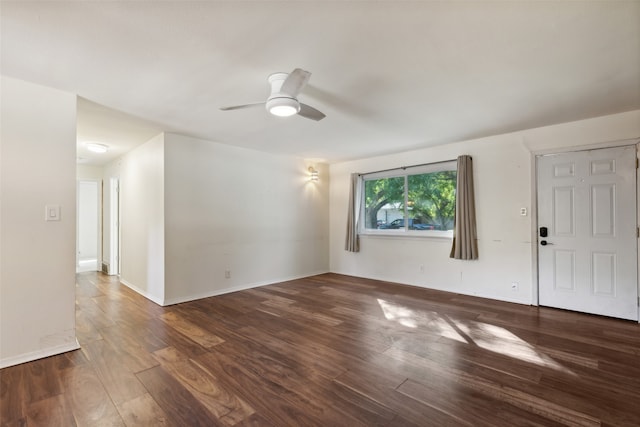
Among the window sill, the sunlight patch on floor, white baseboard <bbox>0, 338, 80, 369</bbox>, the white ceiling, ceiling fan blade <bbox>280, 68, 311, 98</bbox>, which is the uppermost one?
the white ceiling

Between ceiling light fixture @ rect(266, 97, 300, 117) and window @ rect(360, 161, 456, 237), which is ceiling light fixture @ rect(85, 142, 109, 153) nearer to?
ceiling light fixture @ rect(266, 97, 300, 117)

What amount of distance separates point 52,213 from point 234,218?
97.7 inches

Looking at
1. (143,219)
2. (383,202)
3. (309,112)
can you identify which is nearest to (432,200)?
(383,202)

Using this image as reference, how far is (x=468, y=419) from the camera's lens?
177 centimetres

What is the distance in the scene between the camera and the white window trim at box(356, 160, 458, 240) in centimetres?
493

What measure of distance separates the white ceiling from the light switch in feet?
3.67

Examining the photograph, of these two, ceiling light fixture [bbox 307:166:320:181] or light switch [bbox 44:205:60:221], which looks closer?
light switch [bbox 44:205:60:221]

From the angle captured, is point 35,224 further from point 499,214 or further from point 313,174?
point 499,214

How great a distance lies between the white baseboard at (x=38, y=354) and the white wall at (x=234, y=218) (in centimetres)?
142

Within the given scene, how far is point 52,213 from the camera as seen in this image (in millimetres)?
2672

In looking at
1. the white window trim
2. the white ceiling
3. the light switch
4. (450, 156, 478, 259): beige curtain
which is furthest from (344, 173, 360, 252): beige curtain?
the light switch

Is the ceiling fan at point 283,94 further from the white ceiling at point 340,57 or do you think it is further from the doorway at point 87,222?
the doorway at point 87,222

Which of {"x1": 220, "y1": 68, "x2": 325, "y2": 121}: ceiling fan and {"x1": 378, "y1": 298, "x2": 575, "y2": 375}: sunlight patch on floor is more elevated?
{"x1": 220, "y1": 68, "x2": 325, "y2": 121}: ceiling fan

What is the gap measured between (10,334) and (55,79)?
7.34 ft
